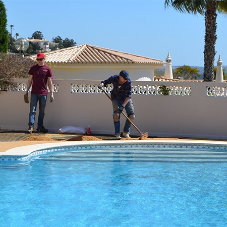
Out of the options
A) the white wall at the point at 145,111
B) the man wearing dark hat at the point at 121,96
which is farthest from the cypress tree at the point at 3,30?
the man wearing dark hat at the point at 121,96

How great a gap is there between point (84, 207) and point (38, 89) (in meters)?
6.65

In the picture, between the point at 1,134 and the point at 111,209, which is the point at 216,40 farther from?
the point at 111,209

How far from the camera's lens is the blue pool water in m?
6.82

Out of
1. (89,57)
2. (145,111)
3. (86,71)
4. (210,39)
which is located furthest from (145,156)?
(89,57)

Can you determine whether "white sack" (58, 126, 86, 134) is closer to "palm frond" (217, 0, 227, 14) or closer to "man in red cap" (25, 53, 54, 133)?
"man in red cap" (25, 53, 54, 133)

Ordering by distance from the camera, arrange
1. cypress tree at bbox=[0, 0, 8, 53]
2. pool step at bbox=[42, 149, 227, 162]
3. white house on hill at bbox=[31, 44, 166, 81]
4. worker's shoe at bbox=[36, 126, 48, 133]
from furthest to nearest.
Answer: white house on hill at bbox=[31, 44, 166, 81] < cypress tree at bbox=[0, 0, 8, 53] < worker's shoe at bbox=[36, 126, 48, 133] < pool step at bbox=[42, 149, 227, 162]

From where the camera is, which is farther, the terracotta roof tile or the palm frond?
the terracotta roof tile

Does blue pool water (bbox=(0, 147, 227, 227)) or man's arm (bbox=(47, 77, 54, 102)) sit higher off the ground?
man's arm (bbox=(47, 77, 54, 102))

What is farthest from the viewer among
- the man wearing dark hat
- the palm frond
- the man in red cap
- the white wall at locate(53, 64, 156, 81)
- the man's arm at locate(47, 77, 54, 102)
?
the white wall at locate(53, 64, 156, 81)

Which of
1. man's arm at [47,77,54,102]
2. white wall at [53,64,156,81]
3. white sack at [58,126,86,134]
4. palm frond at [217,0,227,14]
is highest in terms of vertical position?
palm frond at [217,0,227,14]

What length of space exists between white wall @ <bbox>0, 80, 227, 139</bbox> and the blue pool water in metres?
1.76

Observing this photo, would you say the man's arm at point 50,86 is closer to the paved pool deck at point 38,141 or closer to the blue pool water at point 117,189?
the paved pool deck at point 38,141

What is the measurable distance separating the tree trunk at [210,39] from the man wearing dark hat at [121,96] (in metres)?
6.17

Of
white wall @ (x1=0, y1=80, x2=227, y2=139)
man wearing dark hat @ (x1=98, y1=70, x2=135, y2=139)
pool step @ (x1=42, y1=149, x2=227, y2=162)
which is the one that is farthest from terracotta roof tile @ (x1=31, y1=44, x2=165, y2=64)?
pool step @ (x1=42, y1=149, x2=227, y2=162)
